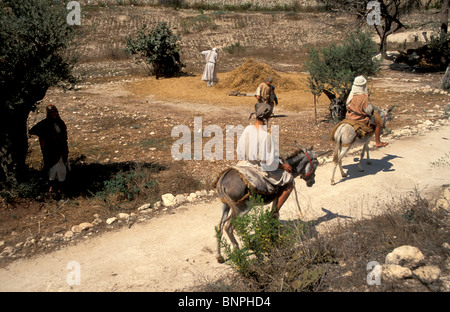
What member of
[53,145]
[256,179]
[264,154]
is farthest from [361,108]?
[53,145]

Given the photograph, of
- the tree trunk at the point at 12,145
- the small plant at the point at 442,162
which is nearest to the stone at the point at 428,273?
the small plant at the point at 442,162

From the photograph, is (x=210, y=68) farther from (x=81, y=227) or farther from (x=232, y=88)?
(x=81, y=227)

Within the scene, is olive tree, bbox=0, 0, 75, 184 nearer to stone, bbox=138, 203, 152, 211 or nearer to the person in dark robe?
the person in dark robe

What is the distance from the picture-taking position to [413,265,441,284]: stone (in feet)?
14.1

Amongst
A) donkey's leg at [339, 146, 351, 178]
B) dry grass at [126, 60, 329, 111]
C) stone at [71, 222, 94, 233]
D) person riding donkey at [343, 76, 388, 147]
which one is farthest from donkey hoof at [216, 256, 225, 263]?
dry grass at [126, 60, 329, 111]

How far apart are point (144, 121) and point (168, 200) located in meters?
6.42

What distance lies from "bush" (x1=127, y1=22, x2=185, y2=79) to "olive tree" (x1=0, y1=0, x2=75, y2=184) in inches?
503

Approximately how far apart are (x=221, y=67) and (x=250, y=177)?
1977cm

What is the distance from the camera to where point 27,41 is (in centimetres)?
729

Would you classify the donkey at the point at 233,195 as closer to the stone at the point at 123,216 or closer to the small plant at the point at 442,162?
the stone at the point at 123,216

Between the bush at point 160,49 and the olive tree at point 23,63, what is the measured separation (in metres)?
12.8

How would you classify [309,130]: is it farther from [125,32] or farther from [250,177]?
[125,32]
